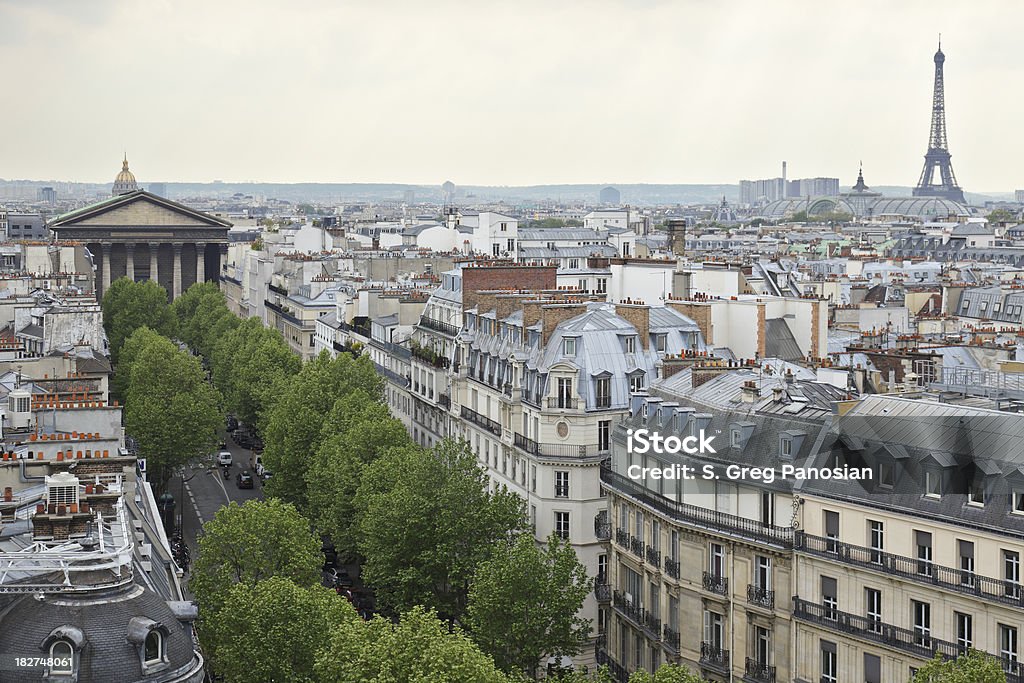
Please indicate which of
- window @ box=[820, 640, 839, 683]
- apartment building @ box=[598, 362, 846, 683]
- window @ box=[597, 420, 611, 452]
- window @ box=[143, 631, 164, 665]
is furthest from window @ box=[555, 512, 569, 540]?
window @ box=[143, 631, 164, 665]

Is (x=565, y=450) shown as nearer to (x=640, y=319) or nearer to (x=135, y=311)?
(x=640, y=319)

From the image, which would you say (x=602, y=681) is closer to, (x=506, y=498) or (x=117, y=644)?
(x=117, y=644)

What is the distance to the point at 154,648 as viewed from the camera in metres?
26.1

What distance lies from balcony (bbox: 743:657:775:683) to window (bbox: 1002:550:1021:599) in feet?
23.1

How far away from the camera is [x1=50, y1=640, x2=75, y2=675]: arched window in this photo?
2505cm

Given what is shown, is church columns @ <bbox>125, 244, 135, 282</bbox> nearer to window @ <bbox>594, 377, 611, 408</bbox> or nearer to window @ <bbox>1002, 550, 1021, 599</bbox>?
window @ <bbox>594, 377, 611, 408</bbox>

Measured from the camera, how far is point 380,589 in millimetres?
47750

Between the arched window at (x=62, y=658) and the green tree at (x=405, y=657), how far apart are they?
309 inches

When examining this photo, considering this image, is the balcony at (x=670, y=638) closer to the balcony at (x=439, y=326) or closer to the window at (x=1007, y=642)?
the window at (x=1007, y=642)

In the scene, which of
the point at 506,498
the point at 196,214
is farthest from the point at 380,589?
the point at 196,214

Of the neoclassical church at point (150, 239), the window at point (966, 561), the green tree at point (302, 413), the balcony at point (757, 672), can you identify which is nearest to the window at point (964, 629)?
the window at point (966, 561)

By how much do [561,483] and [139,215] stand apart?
437 feet

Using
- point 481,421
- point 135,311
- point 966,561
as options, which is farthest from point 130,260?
point 966,561

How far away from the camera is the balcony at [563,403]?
50625 mm
